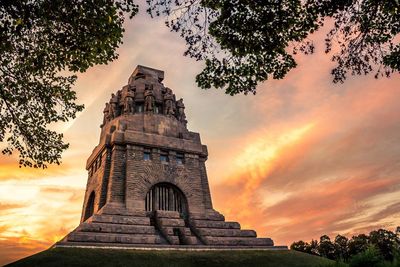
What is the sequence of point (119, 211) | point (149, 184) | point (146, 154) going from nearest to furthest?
point (119, 211) → point (149, 184) → point (146, 154)

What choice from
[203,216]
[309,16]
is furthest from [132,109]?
[309,16]

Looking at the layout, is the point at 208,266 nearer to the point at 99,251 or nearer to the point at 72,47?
the point at 99,251

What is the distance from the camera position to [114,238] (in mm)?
19953

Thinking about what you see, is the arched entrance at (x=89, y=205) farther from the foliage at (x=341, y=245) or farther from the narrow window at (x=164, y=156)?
the foliage at (x=341, y=245)

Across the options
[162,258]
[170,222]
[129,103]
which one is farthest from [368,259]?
[129,103]

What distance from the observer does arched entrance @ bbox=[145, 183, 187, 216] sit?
87.1 ft

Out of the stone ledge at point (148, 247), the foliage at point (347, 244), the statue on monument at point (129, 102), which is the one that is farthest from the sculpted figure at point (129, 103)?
the foliage at point (347, 244)

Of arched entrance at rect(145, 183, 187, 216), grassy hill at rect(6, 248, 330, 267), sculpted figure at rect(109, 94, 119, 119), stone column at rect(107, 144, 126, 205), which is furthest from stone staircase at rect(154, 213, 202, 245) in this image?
sculpted figure at rect(109, 94, 119, 119)

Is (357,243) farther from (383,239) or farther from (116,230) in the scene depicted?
(116,230)

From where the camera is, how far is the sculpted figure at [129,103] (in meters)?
31.1

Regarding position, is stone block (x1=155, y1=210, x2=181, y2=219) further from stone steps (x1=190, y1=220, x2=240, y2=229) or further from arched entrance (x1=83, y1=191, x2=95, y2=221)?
arched entrance (x1=83, y1=191, x2=95, y2=221)

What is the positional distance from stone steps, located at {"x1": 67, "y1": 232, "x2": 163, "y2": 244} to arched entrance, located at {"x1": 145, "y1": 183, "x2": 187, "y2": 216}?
17.2 ft

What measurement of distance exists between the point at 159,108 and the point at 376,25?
78.7 feet

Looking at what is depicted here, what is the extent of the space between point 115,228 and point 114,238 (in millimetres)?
1098
